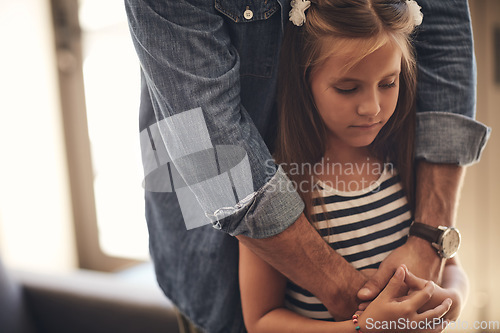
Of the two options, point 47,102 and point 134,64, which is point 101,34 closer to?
point 47,102

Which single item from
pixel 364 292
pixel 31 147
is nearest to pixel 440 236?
pixel 364 292

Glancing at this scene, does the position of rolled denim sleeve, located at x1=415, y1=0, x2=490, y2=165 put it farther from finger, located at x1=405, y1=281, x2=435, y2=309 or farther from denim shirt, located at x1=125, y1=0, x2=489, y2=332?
finger, located at x1=405, y1=281, x2=435, y2=309

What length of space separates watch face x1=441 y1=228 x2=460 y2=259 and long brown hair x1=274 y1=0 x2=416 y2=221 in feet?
0.20

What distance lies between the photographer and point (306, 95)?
51cm

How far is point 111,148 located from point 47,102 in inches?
16.2

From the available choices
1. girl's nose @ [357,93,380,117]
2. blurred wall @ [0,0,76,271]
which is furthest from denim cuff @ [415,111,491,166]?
blurred wall @ [0,0,76,271]

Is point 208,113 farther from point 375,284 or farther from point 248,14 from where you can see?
point 375,284

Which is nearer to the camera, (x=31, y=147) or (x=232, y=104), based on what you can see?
(x=232, y=104)

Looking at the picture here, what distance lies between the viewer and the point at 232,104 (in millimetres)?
482

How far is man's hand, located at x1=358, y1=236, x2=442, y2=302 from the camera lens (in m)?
0.51

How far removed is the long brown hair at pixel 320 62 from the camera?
1.55 ft

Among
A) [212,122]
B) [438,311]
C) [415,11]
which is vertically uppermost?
[415,11]

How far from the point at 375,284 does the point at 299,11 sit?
1.08ft

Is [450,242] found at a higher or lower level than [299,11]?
lower
